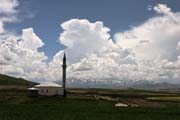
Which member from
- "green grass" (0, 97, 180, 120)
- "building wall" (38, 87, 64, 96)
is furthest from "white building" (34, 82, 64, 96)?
"green grass" (0, 97, 180, 120)

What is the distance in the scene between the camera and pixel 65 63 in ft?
534

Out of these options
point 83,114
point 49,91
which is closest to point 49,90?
point 49,91

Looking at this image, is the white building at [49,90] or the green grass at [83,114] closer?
Answer: the green grass at [83,114]

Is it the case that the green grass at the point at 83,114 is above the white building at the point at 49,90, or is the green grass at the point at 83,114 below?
below

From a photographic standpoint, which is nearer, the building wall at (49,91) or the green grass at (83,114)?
the green grass at (83,114)

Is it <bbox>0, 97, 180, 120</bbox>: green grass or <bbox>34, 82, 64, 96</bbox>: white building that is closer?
<bbox>0, 97, 180, 120</bbox>: green grass

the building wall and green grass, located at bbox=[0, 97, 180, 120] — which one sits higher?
the building wall

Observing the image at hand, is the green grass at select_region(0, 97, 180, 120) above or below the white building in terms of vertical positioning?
below

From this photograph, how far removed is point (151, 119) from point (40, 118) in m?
17.0

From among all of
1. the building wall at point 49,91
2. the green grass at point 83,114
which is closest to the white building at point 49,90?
the building wall at point 49,91

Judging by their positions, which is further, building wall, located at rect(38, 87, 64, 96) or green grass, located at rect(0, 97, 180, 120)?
building wall, located at rect(38, 87, 64, 96)

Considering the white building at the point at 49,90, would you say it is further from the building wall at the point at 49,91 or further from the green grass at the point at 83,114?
the green grass at the point at 83,114

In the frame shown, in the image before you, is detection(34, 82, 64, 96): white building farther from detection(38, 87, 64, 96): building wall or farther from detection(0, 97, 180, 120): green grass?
detection(0, 97, 180, 120): green grass

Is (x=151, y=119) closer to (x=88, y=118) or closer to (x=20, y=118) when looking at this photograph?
(x=88, y=118)
